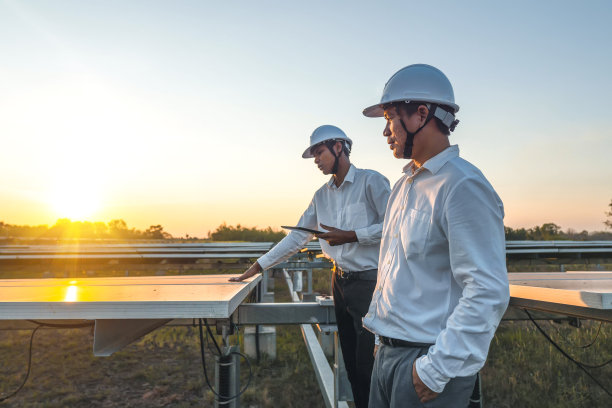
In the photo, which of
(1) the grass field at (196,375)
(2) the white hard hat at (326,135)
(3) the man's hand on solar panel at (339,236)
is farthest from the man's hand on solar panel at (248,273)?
(1) the grass field at (196,375)

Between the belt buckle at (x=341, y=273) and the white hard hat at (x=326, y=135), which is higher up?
the white hard hat at (x=326, y=135)

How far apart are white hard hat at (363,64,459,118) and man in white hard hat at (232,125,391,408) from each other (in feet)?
3.81

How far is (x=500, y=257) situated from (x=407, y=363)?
474mm

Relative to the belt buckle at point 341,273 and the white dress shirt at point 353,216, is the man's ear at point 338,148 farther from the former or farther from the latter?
the belt buckle at point 341,273

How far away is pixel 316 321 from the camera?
260cm

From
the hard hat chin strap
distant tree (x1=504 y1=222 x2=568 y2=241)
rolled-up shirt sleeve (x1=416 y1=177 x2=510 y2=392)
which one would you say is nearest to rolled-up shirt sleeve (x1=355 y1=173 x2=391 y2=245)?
the hard hat chin strap

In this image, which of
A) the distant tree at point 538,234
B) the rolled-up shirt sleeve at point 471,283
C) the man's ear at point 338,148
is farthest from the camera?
the distant tree at point 538,234

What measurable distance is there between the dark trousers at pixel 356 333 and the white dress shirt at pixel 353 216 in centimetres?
13

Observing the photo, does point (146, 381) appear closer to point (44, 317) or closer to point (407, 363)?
point (44, 317)

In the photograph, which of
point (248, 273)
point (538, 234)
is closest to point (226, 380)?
point (248, 273)

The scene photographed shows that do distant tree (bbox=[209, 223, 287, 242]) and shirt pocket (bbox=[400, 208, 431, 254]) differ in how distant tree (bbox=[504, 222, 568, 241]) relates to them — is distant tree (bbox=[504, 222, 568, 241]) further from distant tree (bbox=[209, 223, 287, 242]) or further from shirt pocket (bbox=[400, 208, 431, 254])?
shirt pocket (bbox=[400, 208, 431, 254])

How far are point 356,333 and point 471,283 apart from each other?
61.2 inches

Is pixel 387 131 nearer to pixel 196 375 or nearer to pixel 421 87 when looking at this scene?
pixel 421 87

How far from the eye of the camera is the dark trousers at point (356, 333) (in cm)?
260
